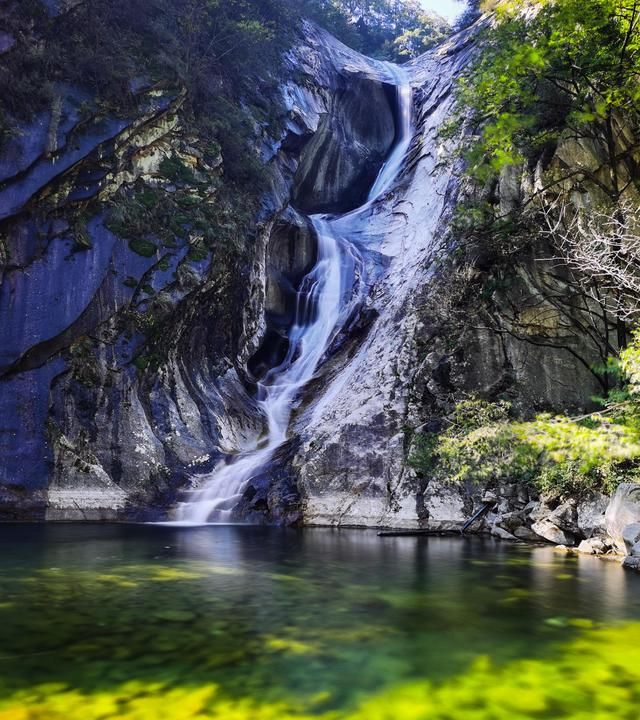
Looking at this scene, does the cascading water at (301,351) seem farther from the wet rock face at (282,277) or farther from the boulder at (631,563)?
the boulder at (631,563)

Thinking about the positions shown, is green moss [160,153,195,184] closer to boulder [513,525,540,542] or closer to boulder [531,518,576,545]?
boulder [513,525,540,542]

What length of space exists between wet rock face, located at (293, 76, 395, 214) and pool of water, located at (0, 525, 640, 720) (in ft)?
84.5

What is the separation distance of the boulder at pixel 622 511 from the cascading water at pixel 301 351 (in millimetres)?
10036

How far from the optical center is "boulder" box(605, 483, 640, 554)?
9.98m

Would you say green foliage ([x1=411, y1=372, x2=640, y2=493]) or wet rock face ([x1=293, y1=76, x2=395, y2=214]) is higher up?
wet rock face ([x1=293, y1=76, x2=395, y2=214])

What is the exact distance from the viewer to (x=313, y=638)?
529 centimetres

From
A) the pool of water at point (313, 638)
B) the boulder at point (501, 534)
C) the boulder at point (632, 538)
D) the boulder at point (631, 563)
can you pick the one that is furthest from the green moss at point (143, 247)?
the boulder at point (631, 563)

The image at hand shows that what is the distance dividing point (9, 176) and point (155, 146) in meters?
5.13

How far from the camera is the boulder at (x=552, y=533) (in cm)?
1184

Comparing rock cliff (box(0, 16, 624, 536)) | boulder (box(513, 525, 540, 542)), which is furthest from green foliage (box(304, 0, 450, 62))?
boulder (box(513, 525, 540, 542))

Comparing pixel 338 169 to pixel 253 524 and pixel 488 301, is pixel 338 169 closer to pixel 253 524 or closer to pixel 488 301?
pixel 488 301

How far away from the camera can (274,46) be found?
27.0m

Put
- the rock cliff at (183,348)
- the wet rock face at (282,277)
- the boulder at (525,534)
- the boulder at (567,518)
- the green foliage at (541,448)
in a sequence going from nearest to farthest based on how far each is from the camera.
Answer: the green foliage at (541,448), the boulder at (567,518), the boulder at (525,534), the rock cliff at (183,348), the wet rock face at (282,277)

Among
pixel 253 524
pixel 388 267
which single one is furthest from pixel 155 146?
pixel 253 524
